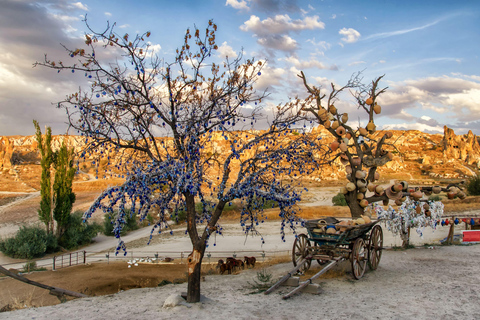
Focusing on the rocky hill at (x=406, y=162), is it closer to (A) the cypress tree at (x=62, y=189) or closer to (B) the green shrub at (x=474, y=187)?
(B) the green shrub at (x=474, y=187)

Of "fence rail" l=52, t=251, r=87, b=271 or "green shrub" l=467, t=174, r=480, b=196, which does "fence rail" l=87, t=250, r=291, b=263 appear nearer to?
"fence rail" l=52, t=251, r=87, b=271

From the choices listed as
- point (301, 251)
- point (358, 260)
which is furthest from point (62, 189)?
point (358, 260)

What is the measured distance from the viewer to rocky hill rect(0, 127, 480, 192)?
Result: 7706 cm

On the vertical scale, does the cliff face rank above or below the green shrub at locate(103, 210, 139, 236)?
above

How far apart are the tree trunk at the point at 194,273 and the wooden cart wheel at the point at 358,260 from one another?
431cm

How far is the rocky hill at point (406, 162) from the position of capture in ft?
253

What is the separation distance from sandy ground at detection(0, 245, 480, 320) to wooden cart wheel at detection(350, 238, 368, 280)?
25cm

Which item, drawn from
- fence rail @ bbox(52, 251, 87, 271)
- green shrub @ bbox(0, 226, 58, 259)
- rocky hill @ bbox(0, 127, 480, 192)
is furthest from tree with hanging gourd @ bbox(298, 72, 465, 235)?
rocky hill @ bbox(0, 127, 480, 192)

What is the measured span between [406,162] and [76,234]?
99371 millimetres

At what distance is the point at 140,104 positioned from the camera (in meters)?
8.41

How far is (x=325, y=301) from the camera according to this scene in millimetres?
8398

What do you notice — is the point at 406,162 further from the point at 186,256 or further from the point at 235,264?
the point at 235,264

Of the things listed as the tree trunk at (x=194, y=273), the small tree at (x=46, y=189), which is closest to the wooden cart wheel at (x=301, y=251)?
the tree trunk at (x=194, y=273)

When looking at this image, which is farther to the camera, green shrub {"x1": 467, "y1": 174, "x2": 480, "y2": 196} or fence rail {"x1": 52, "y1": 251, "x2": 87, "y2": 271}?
green shrub {"x1": 467, "y1": 174, "x2": 480, "y2": 196}
